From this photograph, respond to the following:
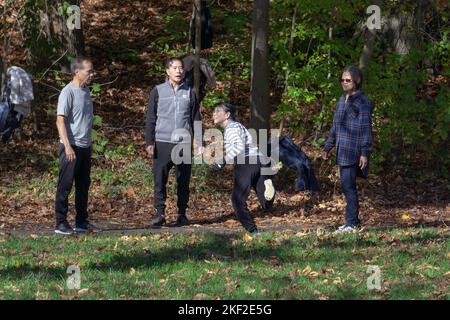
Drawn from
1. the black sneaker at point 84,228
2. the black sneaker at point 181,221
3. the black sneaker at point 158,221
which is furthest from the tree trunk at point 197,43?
the black sneaker at point 84,228

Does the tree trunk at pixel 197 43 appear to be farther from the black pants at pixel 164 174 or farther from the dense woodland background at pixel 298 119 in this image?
the black pants at pixel 164 174

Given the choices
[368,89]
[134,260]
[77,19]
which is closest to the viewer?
[134,260]

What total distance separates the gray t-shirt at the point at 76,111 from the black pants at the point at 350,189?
2.90 meters

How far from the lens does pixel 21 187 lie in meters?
15.7

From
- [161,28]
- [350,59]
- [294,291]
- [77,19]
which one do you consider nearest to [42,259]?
[294,291]

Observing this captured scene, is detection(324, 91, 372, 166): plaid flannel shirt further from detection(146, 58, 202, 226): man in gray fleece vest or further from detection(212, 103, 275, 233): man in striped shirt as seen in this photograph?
detection(146, 58, 202, 226): man in gray fleece vest

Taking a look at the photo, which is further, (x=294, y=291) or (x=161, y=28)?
(x=161, y=28)

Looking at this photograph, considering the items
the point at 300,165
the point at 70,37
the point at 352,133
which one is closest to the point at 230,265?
the point at 352,133

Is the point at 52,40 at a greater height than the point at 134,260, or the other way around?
the point at 52,40

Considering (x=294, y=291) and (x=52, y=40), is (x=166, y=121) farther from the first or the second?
(x=52, y=40)

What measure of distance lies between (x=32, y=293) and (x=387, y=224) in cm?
620

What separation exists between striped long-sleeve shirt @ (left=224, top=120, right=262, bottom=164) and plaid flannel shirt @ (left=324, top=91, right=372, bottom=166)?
3.60 feet

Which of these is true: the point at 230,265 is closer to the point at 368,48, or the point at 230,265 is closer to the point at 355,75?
the point at 355,75

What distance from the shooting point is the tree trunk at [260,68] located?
15.3m
